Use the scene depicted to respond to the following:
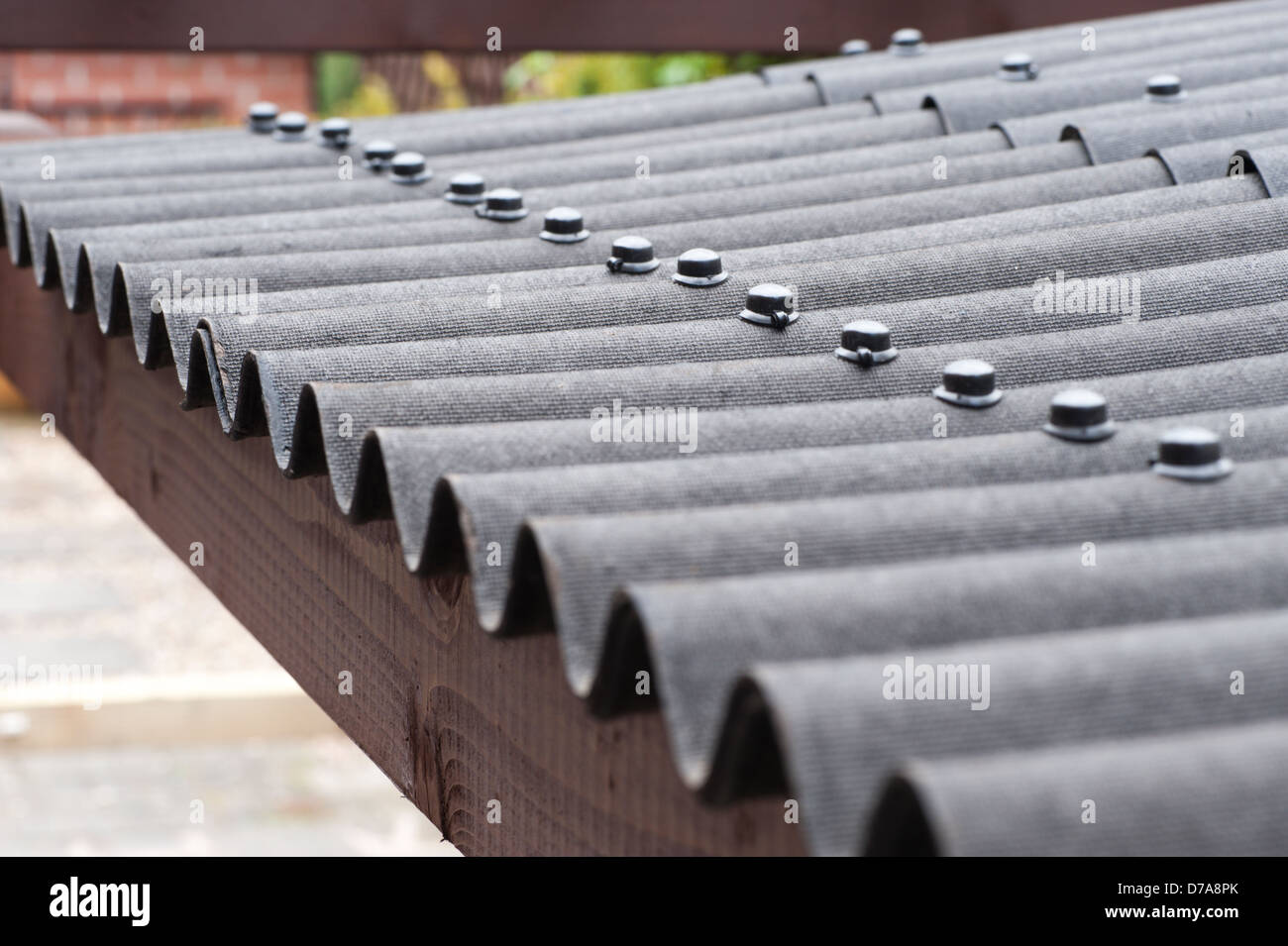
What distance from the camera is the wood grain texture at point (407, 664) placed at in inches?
53.8

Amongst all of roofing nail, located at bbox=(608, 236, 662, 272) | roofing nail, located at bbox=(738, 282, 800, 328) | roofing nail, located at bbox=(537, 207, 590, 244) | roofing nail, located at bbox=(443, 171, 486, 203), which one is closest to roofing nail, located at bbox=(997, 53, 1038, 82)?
roofing nail, located at bbox=(443, 171, 486, 203)

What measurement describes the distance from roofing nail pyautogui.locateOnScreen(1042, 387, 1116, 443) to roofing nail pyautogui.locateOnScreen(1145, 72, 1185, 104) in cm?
175

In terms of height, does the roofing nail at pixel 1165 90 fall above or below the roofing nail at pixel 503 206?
above

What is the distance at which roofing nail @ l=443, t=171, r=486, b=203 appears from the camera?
307 cm

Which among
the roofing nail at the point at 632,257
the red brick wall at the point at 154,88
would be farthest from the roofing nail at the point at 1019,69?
the red brick wall at the point at 154,88

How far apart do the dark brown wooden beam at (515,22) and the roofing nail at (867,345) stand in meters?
3.66

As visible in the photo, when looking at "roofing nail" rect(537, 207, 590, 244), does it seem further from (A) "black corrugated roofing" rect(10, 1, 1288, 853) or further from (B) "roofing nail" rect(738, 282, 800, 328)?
(B) "roofing nail" rect(738, 282, 800, 328)

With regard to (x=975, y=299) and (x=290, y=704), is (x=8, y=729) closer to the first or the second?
(x=290, y=704)

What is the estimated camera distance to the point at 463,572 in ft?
5.11

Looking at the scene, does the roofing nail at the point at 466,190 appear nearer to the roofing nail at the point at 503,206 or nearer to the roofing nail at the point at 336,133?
the roofing nail at the point at 503,206

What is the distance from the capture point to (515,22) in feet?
17.7

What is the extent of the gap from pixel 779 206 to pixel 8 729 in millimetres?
6155

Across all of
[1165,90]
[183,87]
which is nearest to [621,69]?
[183,87]
